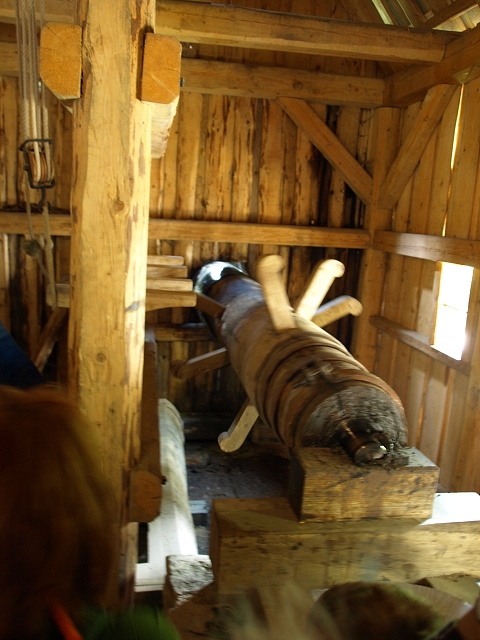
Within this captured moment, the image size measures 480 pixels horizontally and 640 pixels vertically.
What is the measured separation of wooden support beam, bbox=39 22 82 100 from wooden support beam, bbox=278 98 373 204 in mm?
4444

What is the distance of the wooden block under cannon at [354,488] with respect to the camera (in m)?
2.17

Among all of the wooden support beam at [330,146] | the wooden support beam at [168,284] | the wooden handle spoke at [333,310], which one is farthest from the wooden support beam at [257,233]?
the wooden support beam at [168,284]

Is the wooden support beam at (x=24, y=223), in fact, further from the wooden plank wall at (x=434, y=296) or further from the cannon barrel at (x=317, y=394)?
the wooden plank wall at (x=434, y=296)

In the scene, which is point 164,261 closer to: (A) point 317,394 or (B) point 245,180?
(B) point 245,180

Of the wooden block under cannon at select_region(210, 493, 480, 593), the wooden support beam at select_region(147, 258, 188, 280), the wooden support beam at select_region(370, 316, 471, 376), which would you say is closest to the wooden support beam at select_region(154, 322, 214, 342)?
the wooden support beam at select_region(147, 258, 188, 280)

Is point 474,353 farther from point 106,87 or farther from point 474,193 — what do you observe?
point 106,87

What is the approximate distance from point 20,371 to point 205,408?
370 cm

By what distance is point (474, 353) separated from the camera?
4414 mm

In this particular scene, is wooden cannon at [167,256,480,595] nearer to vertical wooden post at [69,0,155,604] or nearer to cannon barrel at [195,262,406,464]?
cannon barrel at [195,262,406,464]

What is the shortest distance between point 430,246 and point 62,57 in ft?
13.1

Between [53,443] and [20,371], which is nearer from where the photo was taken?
[53,443]

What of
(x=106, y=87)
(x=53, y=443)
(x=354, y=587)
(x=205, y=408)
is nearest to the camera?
(x=53, y=443)

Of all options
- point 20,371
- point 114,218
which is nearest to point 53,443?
point 114,218

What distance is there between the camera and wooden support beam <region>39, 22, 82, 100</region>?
1.93 metres
